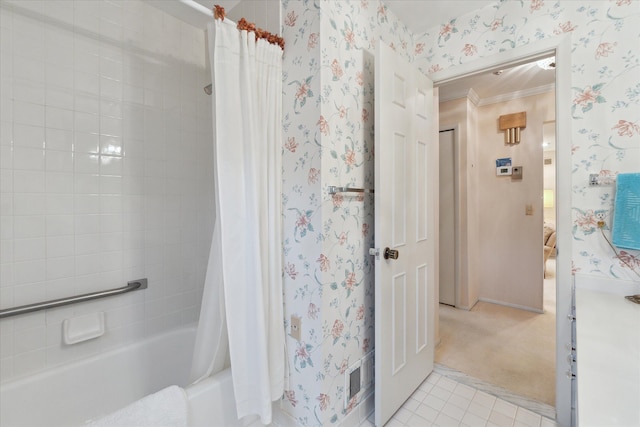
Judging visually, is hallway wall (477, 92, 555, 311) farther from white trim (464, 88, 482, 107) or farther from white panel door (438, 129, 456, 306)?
white panel door (438, 129, 456, 306)

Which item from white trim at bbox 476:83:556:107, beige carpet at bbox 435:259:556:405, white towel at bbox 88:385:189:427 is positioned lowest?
beige carpet at bbox 435:259:556:405

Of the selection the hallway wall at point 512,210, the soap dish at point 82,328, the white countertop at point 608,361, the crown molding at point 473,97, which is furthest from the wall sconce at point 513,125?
the soap dish at point 82,328

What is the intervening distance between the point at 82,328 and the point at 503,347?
2.93 meters

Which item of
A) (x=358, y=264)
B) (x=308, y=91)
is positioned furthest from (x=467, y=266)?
(x=308, y=91)

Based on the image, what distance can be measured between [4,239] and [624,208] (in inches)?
111

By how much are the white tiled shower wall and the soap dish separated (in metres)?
0.04

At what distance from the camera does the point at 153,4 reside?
69.3 inches

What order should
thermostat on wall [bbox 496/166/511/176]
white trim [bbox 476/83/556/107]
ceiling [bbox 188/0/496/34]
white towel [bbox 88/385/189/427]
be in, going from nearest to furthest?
1. white towel [bbox 88/385/189/427]
2. ceiling [bbox 188/0/496/34]
3. white trim [bbox 476/83/556/107]
4. thermostat on wall [bbox 496/166/511/176]

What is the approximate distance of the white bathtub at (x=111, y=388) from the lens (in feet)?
4.20

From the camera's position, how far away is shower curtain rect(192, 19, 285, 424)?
1219 millimetres

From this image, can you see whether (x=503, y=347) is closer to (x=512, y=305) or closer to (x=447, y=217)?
(x=512, y=305)

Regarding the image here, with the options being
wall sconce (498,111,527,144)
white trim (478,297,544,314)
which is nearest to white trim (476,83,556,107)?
wall sconce (498,111,527,144)

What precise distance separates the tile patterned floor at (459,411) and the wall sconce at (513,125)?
103 inches

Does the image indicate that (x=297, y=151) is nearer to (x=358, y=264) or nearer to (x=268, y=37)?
(x=268, y=37)
